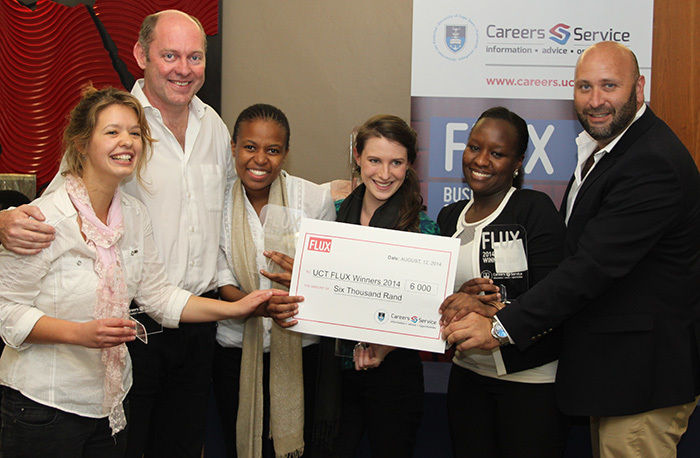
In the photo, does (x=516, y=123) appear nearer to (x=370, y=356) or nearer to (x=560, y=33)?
(x=370, y=356)

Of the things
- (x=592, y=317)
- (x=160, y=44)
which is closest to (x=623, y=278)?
(x=592, y=317)

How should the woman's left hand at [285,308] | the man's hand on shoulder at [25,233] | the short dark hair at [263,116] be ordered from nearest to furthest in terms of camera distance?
1. the man's hand on shoulder at [25,233]
2. the woman's left hand at [285,308]
3. the short dark hair at [263,116]

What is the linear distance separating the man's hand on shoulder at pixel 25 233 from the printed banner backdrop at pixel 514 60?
2757 mm

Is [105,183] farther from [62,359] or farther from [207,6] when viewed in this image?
[207,6]

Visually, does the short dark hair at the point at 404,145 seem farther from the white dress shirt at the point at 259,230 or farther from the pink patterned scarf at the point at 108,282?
the pink patterned scarf at the point at 108,282

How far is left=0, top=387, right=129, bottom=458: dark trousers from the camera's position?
6.10 feet

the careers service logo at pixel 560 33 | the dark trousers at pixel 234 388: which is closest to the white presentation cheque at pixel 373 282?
the dark trousers at pixel 234 388

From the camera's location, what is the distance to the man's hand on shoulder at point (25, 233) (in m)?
1.83

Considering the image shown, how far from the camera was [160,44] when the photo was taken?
101 inches

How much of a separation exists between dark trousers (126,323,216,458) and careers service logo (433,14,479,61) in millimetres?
2501

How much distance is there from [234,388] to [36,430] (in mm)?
1022

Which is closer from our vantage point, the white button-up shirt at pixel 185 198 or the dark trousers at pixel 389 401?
the dark trousers at pixel 389 401

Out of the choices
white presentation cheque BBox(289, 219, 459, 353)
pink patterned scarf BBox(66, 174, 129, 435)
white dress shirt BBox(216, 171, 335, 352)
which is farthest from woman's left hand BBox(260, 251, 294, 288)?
pink patterned scarf BBox(66, 174, 129, 435)

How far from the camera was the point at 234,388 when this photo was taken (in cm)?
278
